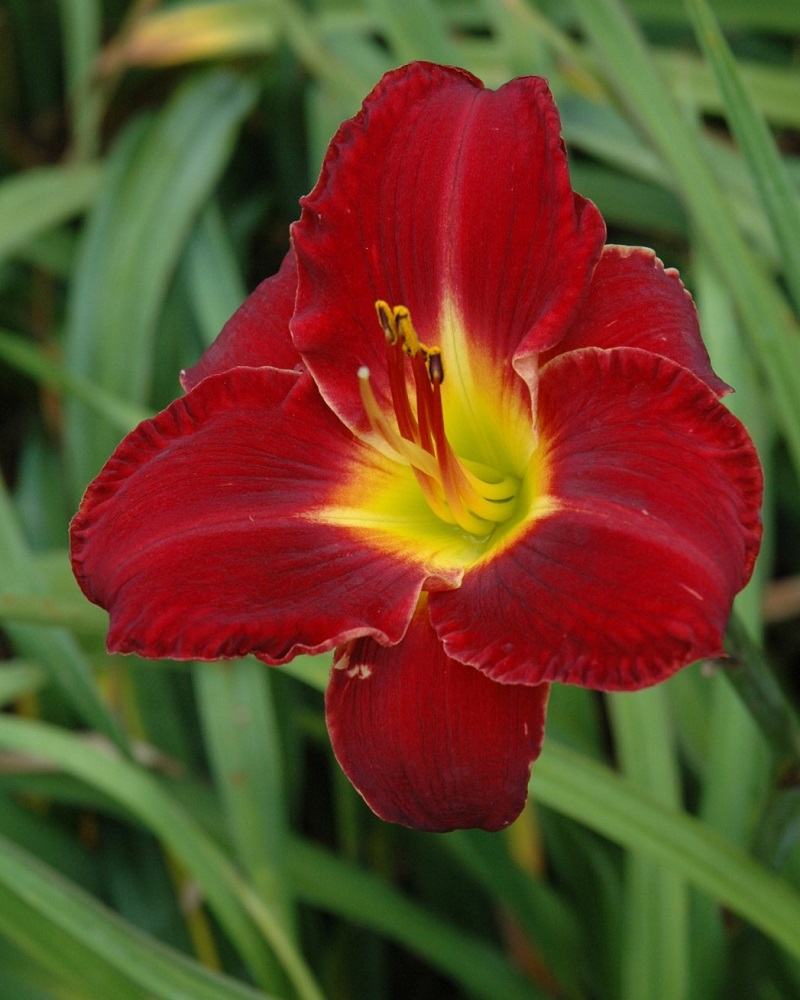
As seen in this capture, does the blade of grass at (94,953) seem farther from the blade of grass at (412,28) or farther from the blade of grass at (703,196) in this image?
the blade of grass at (412,28)

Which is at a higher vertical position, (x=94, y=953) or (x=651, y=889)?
(x=94, y=953)

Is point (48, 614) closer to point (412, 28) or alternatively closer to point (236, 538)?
point (236, 538)

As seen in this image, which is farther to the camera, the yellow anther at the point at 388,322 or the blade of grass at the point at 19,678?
the blade of grass at the point at 19,678

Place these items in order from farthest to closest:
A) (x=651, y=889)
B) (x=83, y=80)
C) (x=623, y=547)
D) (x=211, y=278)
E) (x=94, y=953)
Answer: (x=83, y=80)
(x=211, y=278)
(x=651, y=889)
(x=94, y=953)
(x=623, y=547)

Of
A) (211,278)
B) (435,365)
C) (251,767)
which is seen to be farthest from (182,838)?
(211,278)

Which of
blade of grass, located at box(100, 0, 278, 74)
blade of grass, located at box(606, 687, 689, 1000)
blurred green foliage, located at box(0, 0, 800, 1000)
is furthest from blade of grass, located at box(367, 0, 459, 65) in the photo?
blade of grass, located at box(606, 687, 689, 1000)

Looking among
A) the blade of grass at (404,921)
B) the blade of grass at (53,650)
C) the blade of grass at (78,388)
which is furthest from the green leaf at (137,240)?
the blade of grass at (404,921)
